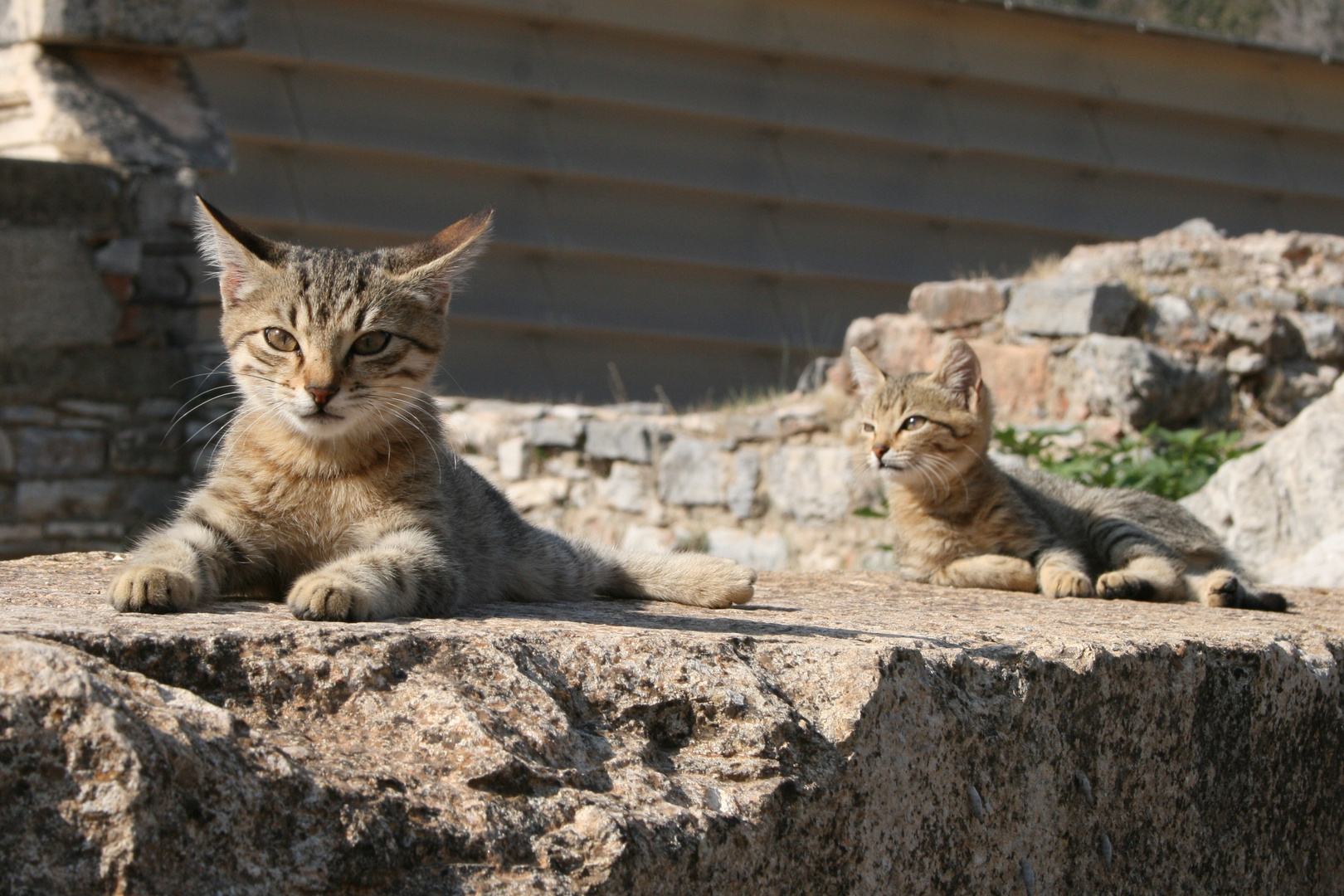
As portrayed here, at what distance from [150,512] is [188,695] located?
6.45 m

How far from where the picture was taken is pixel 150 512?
7.93m

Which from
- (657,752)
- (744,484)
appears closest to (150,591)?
(657,752)

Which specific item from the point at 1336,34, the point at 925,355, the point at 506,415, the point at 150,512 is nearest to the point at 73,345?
the point at 150,512

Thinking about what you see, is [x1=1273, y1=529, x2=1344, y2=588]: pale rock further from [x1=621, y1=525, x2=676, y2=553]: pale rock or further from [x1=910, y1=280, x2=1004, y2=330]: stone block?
[x1=621, y1=525, x2=676, y2=553]: pale rock

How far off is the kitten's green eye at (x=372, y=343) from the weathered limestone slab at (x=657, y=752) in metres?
0.70

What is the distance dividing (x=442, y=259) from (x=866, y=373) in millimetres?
2606

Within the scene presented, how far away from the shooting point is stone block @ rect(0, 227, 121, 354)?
7.45 metres

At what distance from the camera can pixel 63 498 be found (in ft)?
25.2

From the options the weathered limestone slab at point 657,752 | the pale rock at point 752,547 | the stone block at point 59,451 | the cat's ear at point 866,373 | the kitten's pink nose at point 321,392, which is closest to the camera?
the weathered limestone slab at point 657,752

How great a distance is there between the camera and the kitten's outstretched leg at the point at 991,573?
458 centimetres

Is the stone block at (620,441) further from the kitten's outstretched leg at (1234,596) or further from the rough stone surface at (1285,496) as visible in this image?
the kitten's outstretched leg at (1234,596)

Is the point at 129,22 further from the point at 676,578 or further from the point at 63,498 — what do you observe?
the point at 676,578

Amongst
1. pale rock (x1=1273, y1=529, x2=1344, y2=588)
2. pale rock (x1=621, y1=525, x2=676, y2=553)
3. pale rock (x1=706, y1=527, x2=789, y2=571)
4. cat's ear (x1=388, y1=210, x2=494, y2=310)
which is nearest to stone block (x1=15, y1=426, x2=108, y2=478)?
pale rock (x1=621, y1=525, x2=676, y2=553)

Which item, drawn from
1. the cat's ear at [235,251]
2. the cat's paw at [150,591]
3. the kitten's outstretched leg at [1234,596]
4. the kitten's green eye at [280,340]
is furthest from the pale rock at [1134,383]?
the cat's paw at [150,591]
